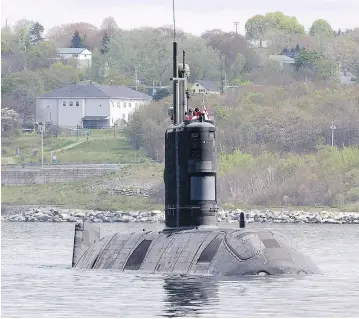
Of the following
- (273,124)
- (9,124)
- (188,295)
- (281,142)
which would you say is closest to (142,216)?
(281,142)

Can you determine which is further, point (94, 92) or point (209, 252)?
point (94, 92)

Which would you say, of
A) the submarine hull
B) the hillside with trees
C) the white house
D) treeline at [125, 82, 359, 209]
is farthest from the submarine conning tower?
the white house

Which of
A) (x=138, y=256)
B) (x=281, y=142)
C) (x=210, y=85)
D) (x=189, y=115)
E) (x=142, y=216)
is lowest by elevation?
(x=142, y=216)

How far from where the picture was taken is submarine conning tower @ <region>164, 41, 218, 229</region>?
46938 mm

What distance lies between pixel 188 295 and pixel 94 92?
146859 millimetres

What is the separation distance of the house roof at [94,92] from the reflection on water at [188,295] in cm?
14291

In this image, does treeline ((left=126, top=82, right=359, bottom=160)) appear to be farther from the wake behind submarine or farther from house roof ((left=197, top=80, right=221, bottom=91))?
the wake behind submarine

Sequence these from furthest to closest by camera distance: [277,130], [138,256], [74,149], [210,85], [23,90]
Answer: [23,90] → [210,85] → [74,149] → [277,130] → [138,256]

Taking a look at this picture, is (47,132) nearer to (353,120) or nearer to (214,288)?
(353,120)

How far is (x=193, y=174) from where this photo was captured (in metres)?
46.9

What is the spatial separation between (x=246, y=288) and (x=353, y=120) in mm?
106256

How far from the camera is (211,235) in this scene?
45.4m

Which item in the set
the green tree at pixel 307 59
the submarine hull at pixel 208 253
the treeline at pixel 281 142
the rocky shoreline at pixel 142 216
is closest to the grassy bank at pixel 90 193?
the treeline at pixel 281 142

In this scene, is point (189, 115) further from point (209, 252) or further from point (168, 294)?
point (168, 294)
